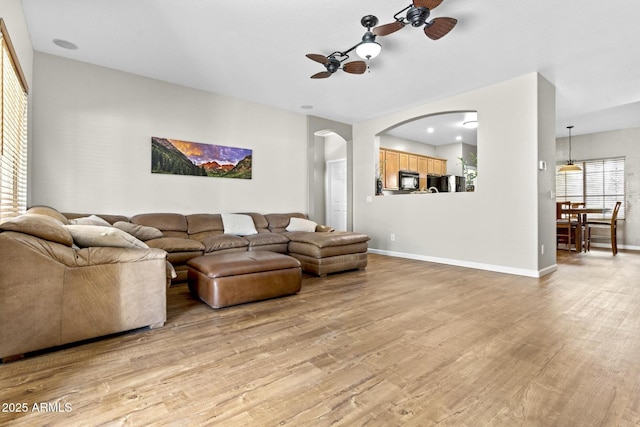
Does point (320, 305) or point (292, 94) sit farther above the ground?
point (292, 94)

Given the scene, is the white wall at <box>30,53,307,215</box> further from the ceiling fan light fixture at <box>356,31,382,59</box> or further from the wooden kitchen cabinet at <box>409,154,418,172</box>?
the wooden kitchen cabinet at <box>409,154,418,172</box>

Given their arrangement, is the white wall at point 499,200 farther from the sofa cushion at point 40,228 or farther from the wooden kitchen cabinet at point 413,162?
the sofa cushion at point 40,228

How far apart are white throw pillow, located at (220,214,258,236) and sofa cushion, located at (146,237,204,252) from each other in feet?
2.55

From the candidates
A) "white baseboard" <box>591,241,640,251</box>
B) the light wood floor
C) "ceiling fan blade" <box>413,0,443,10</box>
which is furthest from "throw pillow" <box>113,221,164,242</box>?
"white baseboard" <box>591,241,640,251</box>

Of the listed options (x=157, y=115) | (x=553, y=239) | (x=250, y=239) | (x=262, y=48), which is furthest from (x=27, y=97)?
(x=553, y=239)

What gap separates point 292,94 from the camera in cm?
487

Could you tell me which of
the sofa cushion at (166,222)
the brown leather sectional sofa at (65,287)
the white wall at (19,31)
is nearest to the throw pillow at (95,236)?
the brown leather sectional sofa at (65,287)

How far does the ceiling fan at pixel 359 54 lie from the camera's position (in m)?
2.80

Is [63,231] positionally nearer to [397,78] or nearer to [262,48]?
[262,48]

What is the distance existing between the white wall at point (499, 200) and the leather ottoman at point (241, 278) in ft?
9.58

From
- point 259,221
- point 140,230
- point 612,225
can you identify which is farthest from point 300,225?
point 612,225

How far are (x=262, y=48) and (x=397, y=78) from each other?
6.20 feet

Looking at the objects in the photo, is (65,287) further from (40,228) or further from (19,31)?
(19,31)

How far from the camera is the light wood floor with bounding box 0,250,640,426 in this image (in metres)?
1.33
